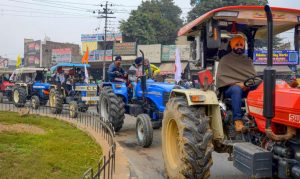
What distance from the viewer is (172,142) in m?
6.38

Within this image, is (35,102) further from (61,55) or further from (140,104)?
(61,55)

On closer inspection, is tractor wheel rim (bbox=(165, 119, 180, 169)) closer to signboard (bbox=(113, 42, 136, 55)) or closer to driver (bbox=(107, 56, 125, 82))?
driver (bbox=(107, 56, 125, 82))

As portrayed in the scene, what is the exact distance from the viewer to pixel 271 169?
4.32 meters

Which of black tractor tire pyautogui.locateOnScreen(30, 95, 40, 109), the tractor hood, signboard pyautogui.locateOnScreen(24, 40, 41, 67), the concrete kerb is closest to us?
the concrete kerb

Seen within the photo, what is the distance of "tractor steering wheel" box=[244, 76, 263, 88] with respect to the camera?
5440mm

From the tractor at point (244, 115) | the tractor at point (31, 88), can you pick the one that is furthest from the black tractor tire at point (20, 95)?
the tractor at point (244, 115)

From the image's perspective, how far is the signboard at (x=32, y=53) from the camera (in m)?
55.9

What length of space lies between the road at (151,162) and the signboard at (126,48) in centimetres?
3305

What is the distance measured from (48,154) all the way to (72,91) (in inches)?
347

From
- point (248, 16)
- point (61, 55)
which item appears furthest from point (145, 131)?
point (61, 55)

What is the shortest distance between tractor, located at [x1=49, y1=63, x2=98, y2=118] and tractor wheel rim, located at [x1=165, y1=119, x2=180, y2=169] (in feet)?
29.4

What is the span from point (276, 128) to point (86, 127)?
787 cm

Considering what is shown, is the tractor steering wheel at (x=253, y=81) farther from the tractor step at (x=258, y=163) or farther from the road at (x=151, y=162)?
the road at (x=151, y=162)

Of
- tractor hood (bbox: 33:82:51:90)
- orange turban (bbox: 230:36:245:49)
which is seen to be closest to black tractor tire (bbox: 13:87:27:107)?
tractor hood (bbox: 33:82:51:90)
